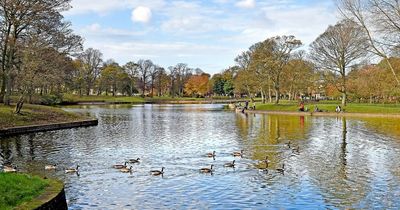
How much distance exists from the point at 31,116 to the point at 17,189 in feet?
101

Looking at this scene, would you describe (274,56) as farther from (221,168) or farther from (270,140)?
(221,168)

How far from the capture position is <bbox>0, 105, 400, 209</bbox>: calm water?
15219 mm

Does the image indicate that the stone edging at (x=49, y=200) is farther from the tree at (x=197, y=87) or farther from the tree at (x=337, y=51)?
the tree at (x=197, y=87)

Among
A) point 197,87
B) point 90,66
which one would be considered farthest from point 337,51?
point 197,87

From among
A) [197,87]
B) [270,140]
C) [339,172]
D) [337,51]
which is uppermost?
[337,51]

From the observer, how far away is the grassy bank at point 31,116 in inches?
1442

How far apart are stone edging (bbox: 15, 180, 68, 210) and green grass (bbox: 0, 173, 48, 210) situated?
0.60 feet

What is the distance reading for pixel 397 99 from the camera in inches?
3361

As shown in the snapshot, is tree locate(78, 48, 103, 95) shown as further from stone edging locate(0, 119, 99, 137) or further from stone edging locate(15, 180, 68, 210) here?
stone edging locate(15, 180, 68, 210)

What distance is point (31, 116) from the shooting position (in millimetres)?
40406

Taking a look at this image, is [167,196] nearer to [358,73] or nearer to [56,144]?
[56,144]

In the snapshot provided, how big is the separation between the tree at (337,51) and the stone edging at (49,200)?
2308 inches

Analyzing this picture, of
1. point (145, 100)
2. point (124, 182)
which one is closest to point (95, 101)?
point (145, 100)

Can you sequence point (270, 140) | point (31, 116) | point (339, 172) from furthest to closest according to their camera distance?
A: 1. point (31, 116)
2. point (270, 140)
3. point (339, 172)
